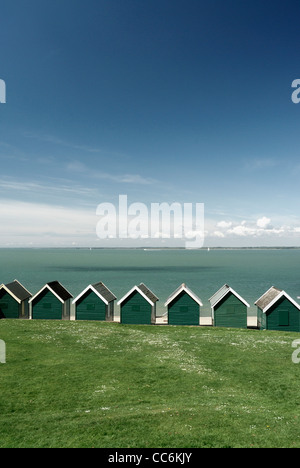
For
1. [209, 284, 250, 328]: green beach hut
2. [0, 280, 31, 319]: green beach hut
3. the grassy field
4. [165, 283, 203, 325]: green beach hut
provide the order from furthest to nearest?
1. [0, 280, 31, 319]: green beach hut
2. [165, 283, 203, 325]: green beach hut
3. [209, 284, 250, 328]: green beach hut
4. the grassy field

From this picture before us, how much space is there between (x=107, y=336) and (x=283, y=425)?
23302mm

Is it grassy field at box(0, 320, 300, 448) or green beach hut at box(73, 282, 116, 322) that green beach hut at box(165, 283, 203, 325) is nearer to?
grassy field at box(0, 320, 300, 448)

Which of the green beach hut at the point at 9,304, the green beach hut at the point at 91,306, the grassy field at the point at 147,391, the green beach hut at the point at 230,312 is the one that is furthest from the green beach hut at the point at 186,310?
the green beach hut at the point at 9,304

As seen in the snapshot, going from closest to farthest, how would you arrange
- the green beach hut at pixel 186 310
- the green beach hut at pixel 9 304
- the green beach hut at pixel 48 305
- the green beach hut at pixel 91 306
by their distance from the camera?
the green beach hut at pixel 186 310 → the green beach hut at pixel 91 306 → the green beach hut at pixel 48 305 → the green beach hut at pixel 9 304

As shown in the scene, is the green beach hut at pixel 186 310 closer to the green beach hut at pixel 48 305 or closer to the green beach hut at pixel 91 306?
the green beach hut at pixel 91 306

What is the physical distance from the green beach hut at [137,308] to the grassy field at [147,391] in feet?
23.8

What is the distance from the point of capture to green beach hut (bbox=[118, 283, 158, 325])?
142 feet

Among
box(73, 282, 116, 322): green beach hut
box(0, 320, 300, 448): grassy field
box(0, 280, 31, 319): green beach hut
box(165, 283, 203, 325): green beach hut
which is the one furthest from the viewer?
box(0, 280, 31, 319): green beach hut

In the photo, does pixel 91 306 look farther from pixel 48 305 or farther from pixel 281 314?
pixel 281 314

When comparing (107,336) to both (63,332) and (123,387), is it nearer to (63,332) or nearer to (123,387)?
(63,332)

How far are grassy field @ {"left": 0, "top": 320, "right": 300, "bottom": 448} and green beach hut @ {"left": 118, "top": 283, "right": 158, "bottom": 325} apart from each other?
726cm

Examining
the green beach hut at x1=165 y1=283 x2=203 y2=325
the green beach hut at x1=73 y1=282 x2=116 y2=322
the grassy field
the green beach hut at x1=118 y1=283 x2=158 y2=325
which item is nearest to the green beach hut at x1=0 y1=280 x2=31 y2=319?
the green beach hut at x1=73 y1=282 x2=116 y2=322

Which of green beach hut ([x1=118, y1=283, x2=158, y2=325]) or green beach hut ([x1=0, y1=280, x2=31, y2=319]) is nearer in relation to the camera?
green beach hut ([x1=118, y1=283, x2=158, y2=325])

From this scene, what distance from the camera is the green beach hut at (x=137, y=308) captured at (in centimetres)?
4328
